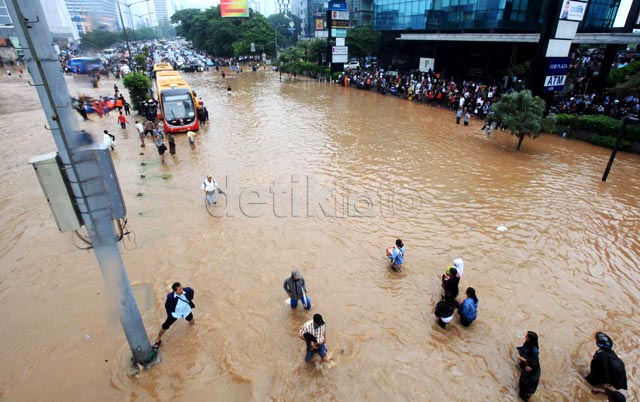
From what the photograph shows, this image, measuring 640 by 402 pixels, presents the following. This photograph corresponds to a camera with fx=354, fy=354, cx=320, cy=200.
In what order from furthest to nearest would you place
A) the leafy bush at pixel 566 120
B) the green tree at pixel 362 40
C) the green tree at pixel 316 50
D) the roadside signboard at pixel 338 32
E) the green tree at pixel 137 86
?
1. the green tree at pixel 316 50
2. the green tree at pixel 362 40
3. the roadside signboard at pixel 338 32
4. the green tree at pixel 137 86
5. the leafy bush at pixel 566 120

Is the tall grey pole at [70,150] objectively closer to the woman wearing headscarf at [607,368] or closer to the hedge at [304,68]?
the woman wearing headscarf at [607,368]

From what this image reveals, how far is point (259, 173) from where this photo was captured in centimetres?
1423

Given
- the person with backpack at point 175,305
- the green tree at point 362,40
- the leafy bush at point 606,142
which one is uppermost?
the green tree at point 362,40

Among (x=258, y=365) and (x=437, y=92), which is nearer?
(x=258, y=365)

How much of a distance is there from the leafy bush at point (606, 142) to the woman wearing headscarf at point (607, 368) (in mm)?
15273

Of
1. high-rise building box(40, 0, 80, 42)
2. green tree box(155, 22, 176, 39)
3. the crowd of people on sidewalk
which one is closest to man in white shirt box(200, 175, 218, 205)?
high-rise building box(40, 0, 80, 42)

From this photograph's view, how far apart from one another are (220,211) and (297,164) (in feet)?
16.0

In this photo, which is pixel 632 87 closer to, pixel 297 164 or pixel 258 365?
pixel 297 164

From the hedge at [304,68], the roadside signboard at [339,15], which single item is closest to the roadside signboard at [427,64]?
the roadside signboard at [339,15]

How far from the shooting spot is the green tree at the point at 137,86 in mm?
22281

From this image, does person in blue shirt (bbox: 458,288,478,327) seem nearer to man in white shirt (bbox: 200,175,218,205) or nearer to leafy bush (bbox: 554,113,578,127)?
man in white shirt (bbox: 200,175,218,205)

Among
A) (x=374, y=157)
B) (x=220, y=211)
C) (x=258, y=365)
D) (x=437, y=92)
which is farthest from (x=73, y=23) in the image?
(x=437, y=92)

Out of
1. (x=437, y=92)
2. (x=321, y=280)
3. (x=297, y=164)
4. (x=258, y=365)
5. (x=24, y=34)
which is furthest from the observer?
(x=437, y=92)

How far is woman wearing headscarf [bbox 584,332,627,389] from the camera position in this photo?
525 centimetres
